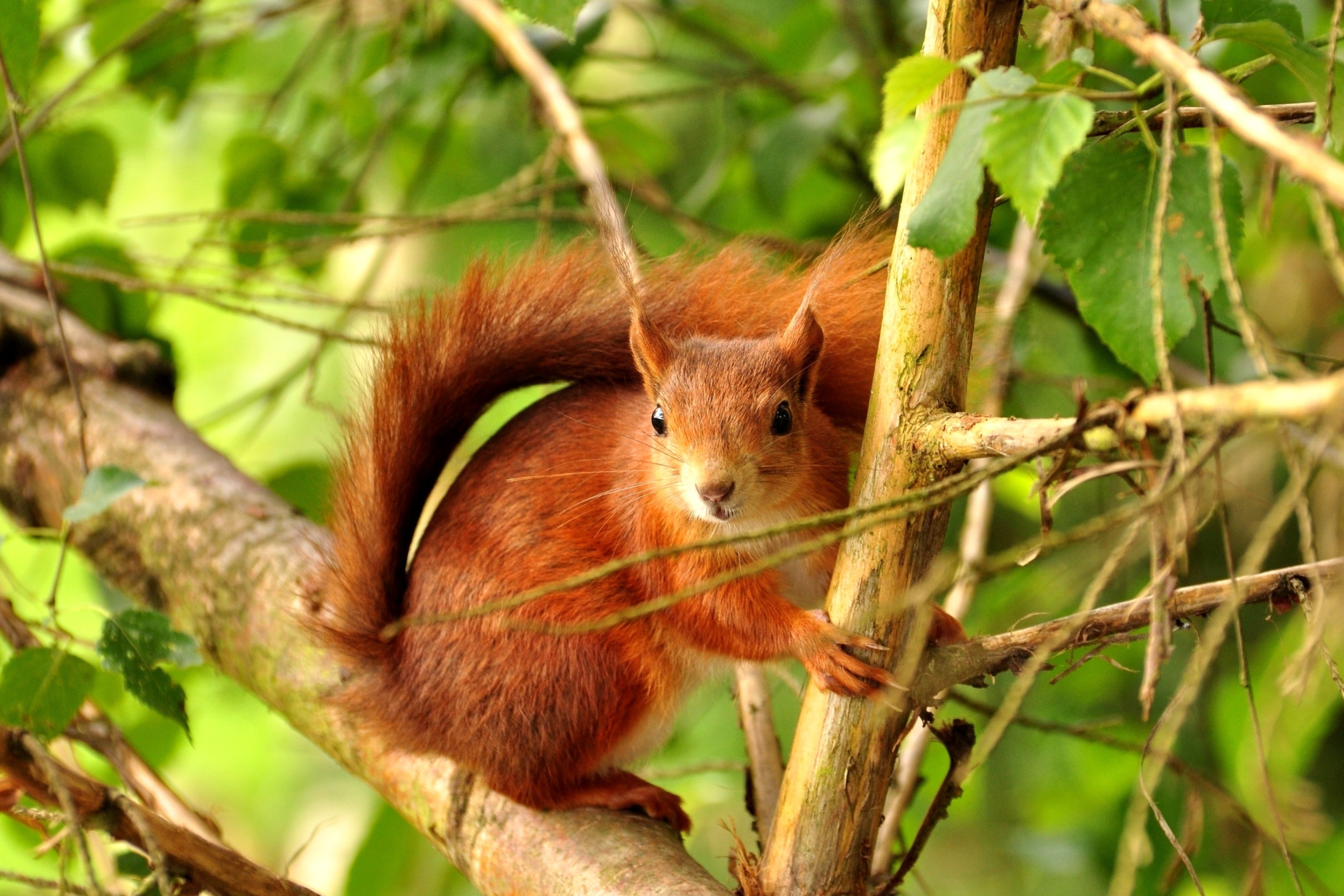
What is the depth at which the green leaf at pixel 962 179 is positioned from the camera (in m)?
0.79

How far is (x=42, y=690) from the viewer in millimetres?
1229

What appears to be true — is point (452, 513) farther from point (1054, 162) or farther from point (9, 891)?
point (9, 891)

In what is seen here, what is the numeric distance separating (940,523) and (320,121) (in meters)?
1.78

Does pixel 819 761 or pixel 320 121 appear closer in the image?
pixel 819 761

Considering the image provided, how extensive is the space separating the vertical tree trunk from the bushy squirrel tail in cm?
38

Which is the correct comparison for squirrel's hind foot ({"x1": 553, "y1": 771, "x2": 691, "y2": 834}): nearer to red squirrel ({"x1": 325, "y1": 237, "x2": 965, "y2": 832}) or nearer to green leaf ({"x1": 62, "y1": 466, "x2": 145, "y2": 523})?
red squirrel ({"x1": 325, "y1": 237, "x2": 965, "y2": 832})

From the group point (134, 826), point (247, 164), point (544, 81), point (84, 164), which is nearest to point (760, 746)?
point (134, 826)

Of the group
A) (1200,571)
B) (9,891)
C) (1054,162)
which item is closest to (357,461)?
(1054,162)

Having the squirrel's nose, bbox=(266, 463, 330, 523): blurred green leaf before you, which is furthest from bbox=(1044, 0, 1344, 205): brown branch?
bbox=(266, 463, 330, 523): blurred green leaf

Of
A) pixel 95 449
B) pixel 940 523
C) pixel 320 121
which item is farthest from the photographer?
pixel 320 121

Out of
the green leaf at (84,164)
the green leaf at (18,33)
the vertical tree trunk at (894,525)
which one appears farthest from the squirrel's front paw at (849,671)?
the green leaf at (84,164)

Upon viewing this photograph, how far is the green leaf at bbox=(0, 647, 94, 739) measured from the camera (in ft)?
3.98

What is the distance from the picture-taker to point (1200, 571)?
2.39 meters

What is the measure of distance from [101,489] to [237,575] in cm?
41
